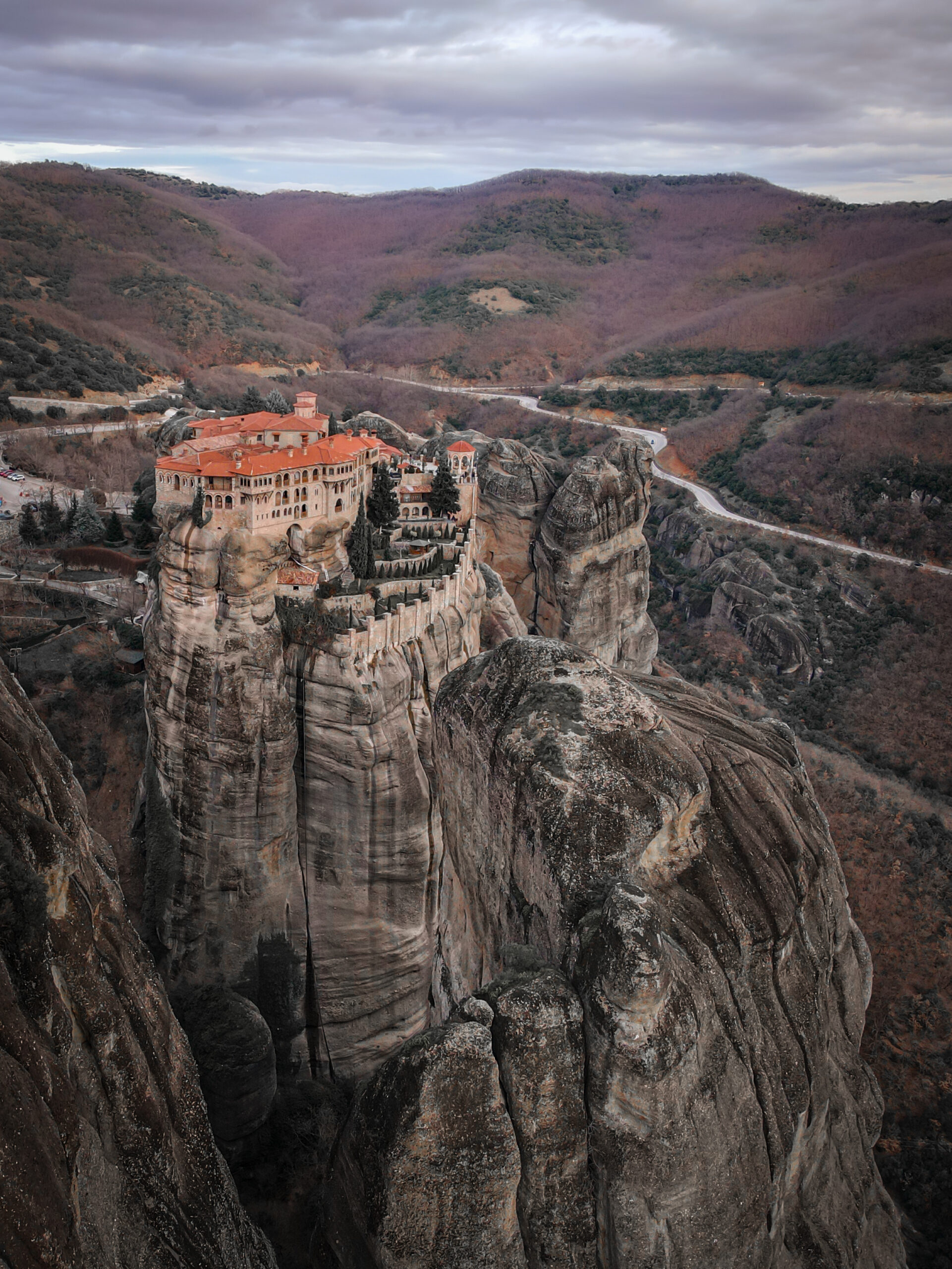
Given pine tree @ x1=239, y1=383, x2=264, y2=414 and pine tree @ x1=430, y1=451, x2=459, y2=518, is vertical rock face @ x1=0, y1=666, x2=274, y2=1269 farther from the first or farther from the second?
pine tree @ x1=239, y1=383, x2=264, y2=414

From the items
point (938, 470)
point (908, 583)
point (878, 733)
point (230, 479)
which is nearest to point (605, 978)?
point (230, 479)

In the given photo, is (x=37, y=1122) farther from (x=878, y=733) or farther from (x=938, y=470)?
(x=938, y=470)

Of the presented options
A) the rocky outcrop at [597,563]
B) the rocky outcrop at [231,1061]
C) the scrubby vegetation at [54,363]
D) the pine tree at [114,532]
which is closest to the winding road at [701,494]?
the rocky outcrop at [597,563]

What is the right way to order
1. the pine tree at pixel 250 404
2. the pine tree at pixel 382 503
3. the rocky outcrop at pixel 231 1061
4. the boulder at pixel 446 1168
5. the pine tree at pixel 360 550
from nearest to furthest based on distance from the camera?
1. the boulder at pixel 446 1168
2. the rocky outcrop at pixel 231 1061
3. the pine tree at pixel 360 550
4. the pine tree at pixel 382 503
5. the pine tree at pixel 250 404

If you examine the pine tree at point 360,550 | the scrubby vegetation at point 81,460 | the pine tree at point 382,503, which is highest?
the pine tree at point 382,503

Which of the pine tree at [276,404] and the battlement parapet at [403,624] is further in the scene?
the pine tree at [276,404]

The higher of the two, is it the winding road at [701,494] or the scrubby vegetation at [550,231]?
the scrubby vegetation at [550,231]

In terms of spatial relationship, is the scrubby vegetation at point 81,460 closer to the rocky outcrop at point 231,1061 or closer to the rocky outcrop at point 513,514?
the rocky outcrop at point 513,514

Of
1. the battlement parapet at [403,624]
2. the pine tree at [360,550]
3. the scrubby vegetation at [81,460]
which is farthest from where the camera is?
the scrubby vegetation at [81,460]
